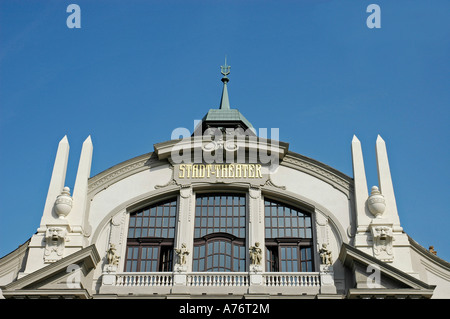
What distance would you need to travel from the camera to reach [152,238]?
106 feet

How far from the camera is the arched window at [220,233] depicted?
31594mm

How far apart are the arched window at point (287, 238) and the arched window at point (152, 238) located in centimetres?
443

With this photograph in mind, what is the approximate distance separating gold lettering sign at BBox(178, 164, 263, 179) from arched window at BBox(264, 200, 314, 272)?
162 centimetres

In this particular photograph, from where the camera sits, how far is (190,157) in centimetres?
3425

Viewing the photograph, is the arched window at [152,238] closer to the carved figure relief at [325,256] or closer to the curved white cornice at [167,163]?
the curved white cornice at [167,163]

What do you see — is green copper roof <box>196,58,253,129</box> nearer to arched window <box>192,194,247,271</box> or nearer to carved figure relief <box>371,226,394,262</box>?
arched window <box>192,194,247,271</box>

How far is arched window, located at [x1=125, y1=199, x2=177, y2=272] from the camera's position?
31812mm

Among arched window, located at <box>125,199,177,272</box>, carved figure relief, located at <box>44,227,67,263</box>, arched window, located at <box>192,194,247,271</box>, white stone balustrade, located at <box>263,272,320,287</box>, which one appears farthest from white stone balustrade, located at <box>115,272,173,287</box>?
white stone balustrade, located at <box>263,272,320,287</box>

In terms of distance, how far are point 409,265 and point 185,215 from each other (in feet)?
33.3

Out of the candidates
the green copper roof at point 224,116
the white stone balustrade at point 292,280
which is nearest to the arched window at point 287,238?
the white stone balustrade at point 292,280

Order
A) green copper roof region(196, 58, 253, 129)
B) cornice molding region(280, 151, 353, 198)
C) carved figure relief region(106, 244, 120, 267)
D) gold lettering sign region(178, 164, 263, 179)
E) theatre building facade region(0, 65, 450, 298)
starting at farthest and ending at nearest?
green copper roof region(196, 58, 253, 129)
gold lettering sign region(178, 164, 263, 179)
cornice molding region(280, 151, 353, 198)
carved figure relief region(106, 244, 120, 267)
theatre building facade region(0, 65, 450, 298)

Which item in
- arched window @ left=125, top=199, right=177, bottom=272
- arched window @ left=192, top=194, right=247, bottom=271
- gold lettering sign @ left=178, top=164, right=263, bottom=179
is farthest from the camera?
gold lettering sign @ left=178, top=164, right=263, bottom=179
